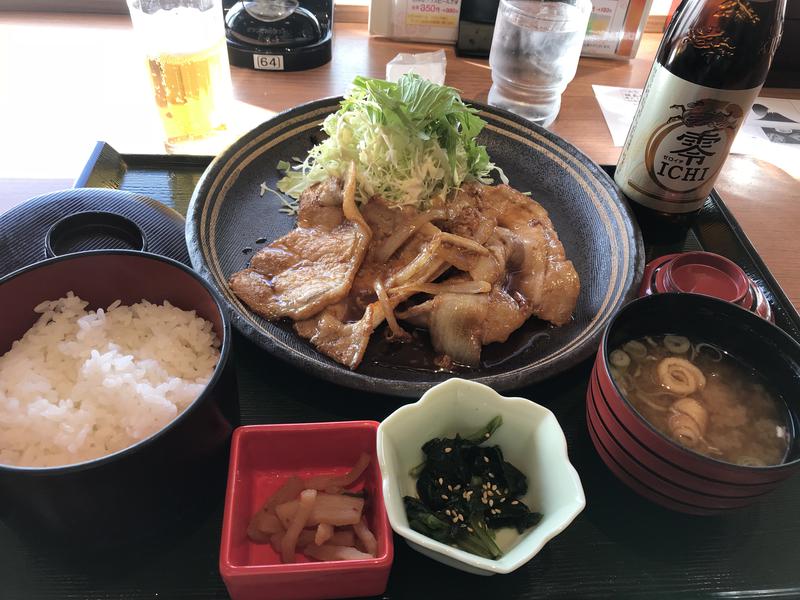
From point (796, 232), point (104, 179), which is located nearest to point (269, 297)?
point (104, 179)

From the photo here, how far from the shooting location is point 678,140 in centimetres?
174

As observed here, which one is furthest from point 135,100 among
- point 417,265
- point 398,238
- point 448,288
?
point 448,288

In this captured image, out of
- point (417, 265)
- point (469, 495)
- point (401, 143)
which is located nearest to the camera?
point (469, 495)

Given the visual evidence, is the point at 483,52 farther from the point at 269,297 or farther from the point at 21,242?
the point at 21,242

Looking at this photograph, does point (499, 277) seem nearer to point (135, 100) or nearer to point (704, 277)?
point (704, 277)

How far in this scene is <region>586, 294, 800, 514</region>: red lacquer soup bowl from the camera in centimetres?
110

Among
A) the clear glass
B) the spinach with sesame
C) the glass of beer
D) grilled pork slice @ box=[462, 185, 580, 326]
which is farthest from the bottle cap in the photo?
the glass of beer

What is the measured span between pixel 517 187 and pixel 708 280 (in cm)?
79

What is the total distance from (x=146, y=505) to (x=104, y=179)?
1.33 metres

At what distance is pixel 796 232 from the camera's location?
227cm

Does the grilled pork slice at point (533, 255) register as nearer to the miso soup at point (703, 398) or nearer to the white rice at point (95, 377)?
the miso soup at point (703, 398)

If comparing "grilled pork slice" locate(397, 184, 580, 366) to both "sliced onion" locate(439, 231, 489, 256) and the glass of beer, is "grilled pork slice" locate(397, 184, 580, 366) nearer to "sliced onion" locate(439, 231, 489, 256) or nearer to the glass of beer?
"sliced onion" locate(439, 231, 489, 256)

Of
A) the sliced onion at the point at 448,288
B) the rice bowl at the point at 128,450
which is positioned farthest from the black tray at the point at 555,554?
the sliced onion at the point at 448,288

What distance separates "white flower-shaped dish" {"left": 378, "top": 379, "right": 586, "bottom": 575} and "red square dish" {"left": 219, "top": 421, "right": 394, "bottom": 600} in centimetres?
8
